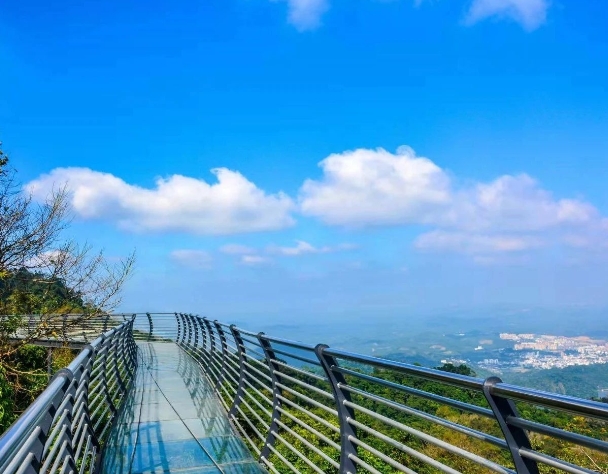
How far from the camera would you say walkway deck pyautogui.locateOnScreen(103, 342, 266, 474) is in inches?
198

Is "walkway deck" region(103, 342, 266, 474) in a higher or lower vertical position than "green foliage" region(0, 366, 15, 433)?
higher

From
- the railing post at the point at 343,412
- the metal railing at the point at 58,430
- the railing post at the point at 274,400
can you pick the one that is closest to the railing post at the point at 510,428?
the metal railing at the point at 58,430

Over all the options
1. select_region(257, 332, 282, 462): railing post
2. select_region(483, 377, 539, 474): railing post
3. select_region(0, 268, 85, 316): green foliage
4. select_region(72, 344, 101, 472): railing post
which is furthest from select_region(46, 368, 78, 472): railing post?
select_region(0, 268, 85, 316): green foliage

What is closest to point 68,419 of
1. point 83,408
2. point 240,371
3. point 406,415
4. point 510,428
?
point 83,408

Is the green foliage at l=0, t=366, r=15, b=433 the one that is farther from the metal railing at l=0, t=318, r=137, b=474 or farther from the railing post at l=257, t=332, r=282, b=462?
the railing post at l=257, t=332, r=282, b=462

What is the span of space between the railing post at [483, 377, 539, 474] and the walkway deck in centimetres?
335

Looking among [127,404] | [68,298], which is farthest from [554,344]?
[127,404]

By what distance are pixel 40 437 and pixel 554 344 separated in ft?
366

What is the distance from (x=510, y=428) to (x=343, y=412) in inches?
68.4

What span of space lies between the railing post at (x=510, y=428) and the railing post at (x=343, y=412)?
5.47ft

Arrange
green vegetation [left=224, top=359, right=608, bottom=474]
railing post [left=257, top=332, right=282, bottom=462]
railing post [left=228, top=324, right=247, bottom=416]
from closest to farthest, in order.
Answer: green vegetation [left=224, top=359, right=608, bottom=474], railing post [left=257, top=332, right=282, bottom=462], railing post [left=228, top=324, right=247, bottom=416]

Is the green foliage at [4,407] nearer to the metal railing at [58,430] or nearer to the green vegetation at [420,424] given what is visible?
the metal railing at [58,430]

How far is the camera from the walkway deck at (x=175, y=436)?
198 inches

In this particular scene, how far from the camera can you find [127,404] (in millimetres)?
8141
